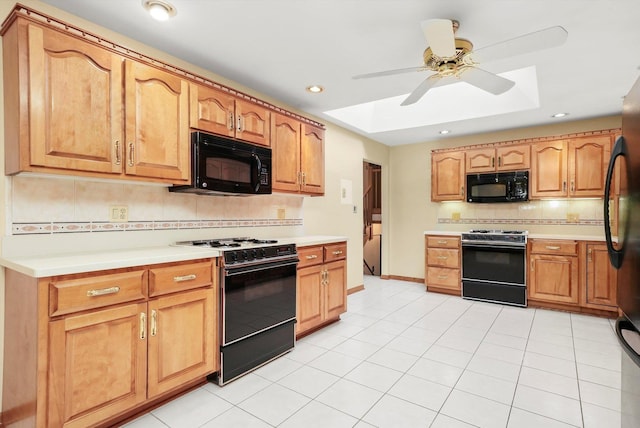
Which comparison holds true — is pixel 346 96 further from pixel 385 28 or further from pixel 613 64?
pixel 613 64

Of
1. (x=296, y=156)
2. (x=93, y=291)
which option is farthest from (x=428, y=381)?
(x=296, y=156)

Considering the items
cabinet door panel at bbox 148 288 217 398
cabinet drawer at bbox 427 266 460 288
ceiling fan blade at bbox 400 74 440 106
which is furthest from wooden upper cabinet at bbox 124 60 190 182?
cabinet drawer at bbox 427 266 460 288

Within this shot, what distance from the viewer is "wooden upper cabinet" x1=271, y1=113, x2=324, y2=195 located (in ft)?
10.6

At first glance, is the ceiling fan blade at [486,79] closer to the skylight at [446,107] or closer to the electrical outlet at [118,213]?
the skylight at [446,107]

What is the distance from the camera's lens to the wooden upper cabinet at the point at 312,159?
11.6ft

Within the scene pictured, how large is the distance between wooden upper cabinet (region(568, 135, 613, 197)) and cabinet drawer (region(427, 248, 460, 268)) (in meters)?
1.62

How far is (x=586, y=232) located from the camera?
14.4 ft

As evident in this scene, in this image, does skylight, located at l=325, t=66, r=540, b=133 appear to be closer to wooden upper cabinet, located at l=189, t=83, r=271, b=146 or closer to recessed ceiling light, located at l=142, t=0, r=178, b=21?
wooden upper cabinet, located at l=189, t=83, r=271, b=146

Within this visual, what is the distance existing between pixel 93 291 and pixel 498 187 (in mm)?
4797

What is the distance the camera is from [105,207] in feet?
7.53

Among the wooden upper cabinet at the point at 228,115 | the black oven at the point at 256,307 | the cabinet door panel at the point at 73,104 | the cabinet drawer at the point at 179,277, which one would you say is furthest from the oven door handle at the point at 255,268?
the wooden upper cabinet at the point at 228,115

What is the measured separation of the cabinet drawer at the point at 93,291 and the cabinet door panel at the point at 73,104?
67 cm

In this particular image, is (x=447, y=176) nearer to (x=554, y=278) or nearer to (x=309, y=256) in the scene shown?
(x=554, y=278)

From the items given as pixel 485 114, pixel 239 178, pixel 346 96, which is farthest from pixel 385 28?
pixel 485 114
